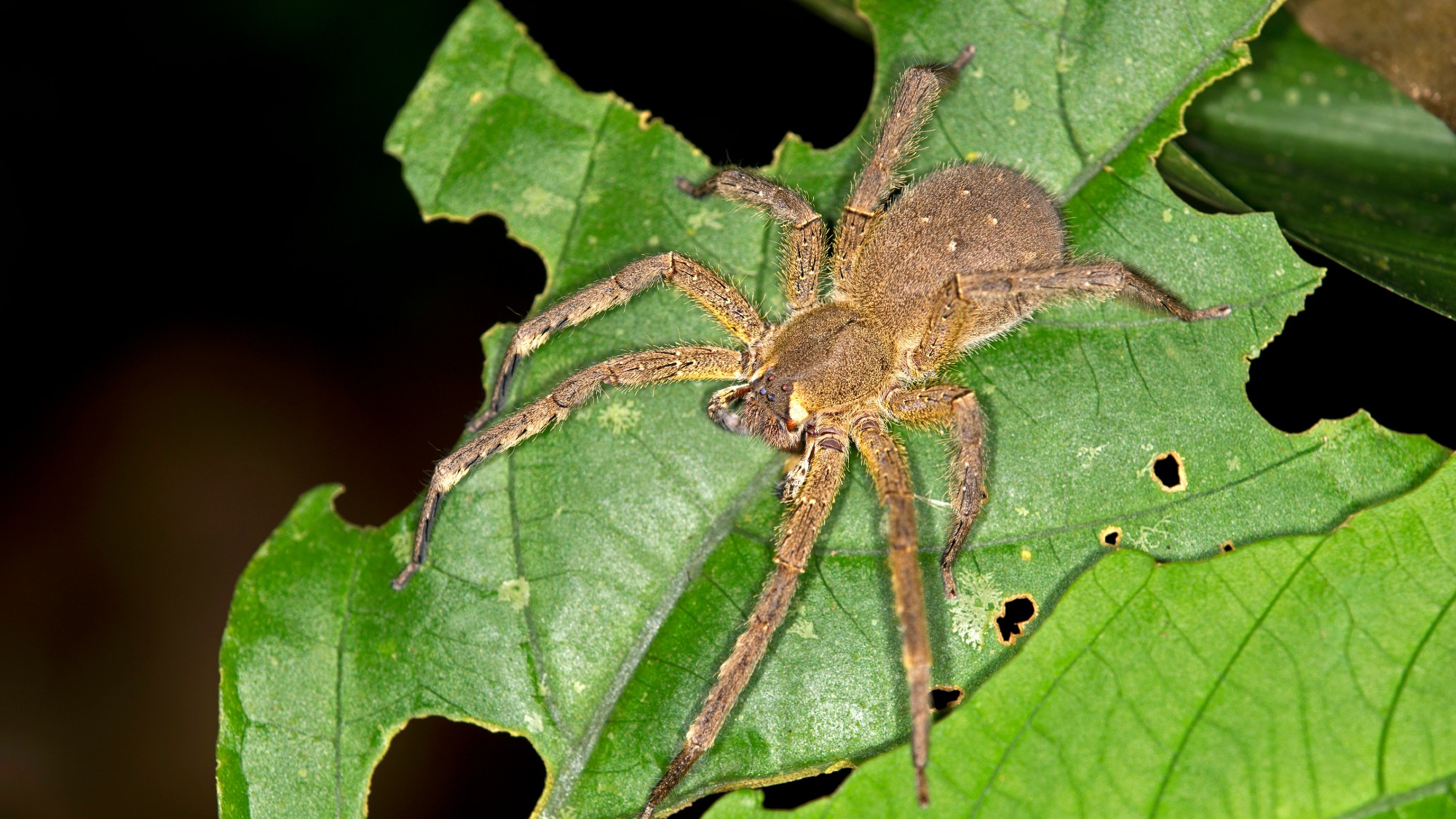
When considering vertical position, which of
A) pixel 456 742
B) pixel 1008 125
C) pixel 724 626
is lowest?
pixel 456 742

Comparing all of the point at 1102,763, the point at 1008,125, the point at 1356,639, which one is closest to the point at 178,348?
the point at 1008,125

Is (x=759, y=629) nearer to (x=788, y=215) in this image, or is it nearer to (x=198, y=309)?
(x=788, y=215)

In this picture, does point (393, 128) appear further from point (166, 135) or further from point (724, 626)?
point (724, 626)

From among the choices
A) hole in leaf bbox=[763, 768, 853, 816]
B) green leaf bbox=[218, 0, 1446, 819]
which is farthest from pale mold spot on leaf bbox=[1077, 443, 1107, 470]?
hole in leaf bbox=[763, 768, 853, 816]

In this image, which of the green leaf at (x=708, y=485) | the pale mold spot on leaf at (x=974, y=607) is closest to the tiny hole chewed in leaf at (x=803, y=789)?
the green leaf at (x=708, y=485)

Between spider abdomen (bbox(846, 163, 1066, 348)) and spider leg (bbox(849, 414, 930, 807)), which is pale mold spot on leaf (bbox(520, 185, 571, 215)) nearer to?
spider abdomen (bbox(846, 163, 1066, 348))

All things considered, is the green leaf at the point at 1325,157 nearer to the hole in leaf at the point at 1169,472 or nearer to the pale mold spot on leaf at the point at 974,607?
the hole in leaf at the point at 1169,472

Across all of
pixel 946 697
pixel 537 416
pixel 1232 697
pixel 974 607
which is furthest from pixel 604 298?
pixel 1232 697
